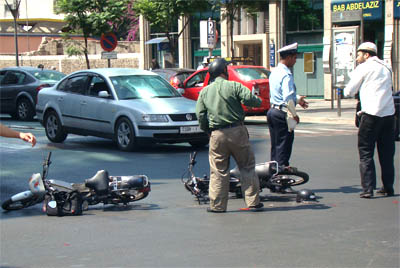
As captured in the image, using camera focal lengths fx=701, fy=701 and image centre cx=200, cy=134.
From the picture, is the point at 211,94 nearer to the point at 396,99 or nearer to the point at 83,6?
the point at 396,99

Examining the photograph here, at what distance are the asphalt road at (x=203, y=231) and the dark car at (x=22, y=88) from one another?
10790mm

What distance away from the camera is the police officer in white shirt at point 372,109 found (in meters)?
8.09

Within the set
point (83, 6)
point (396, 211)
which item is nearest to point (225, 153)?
point (396, 211)

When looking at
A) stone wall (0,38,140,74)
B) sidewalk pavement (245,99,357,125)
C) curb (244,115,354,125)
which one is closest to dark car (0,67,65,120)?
curb (244,115,354,125)

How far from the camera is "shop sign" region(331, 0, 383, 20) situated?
28.1 metres

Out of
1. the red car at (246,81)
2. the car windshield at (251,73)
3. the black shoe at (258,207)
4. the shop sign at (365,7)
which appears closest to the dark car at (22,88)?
the red car at (246,81)

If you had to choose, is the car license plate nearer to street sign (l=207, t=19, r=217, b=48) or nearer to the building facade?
the building facade

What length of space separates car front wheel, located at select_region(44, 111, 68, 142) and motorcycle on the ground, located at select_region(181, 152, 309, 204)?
271 inches

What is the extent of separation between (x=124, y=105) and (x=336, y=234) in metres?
7.53

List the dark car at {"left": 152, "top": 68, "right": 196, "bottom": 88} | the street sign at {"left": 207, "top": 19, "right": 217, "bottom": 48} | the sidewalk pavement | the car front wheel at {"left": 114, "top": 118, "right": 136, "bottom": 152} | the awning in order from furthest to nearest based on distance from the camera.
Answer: the awning < the street sign at {"left": 207, "top": 19, "right": 217, "bottom": 48} < the dark car at {"left": 152, "top": 68, "right": 196, "bottom": 88} < the sidewalk pavement < the car front wheel at {"left": 114, "top": 118, "right": 136, "bottom": 152}

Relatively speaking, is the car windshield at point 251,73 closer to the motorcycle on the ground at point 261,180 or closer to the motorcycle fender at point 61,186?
the motorcycle on the ground at point 261,180

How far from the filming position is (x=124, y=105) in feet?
43.2

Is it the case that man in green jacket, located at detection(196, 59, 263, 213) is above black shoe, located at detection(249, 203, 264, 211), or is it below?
above

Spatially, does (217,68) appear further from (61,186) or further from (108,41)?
(108,41)
